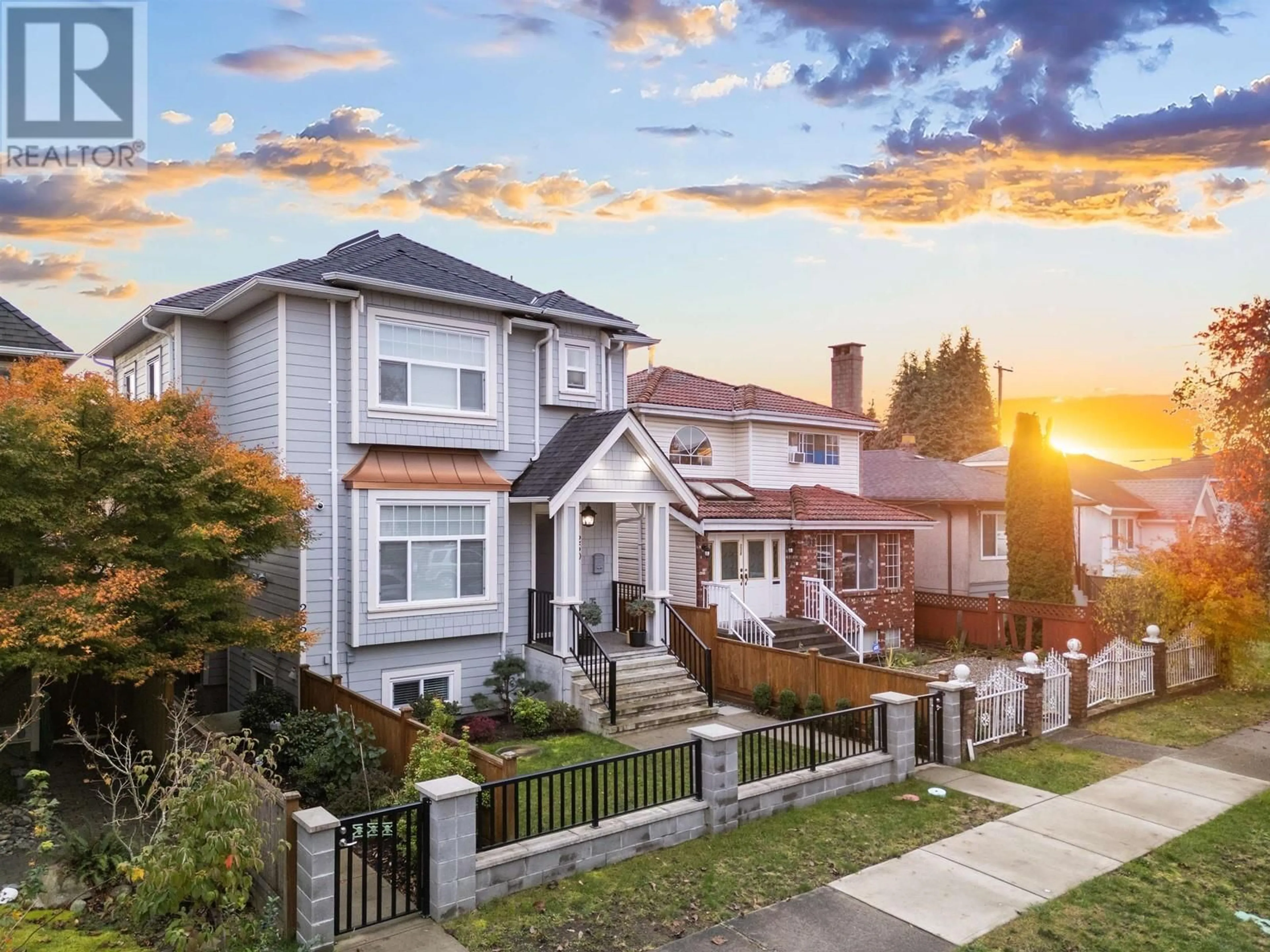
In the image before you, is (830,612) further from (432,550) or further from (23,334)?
(23,334)

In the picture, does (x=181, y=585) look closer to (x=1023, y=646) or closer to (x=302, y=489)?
(x=302, y=489)

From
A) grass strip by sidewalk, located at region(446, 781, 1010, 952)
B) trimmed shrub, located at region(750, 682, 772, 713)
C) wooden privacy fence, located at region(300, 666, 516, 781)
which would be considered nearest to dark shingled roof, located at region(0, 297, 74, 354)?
wooden privacy fence, located at region(300, 666, 516, 781)

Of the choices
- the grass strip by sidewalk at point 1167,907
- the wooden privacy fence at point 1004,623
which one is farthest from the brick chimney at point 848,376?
the grass strip by sidewalk at point 1167,907

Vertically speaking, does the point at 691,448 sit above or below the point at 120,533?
above

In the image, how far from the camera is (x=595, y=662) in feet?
41.4

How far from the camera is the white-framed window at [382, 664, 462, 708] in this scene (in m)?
12.2

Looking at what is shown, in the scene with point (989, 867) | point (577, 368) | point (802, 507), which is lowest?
point (989, 867)

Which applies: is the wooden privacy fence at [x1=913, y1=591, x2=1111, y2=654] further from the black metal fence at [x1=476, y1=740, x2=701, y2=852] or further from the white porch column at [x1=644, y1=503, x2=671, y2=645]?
the black metal fence at [x1=476, y1=740, x2=701, y2=852]

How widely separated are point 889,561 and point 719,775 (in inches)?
567

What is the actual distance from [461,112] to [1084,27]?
12639mm

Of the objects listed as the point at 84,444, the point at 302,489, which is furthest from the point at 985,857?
the point at 84,444

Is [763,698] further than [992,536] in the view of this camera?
No

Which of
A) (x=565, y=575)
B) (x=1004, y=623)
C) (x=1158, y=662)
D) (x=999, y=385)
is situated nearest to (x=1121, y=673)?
(x=1158, y=662)

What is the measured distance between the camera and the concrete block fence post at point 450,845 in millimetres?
6258
